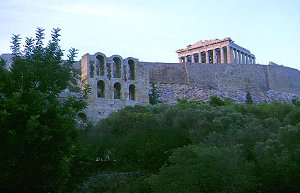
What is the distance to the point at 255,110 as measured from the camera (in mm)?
31828

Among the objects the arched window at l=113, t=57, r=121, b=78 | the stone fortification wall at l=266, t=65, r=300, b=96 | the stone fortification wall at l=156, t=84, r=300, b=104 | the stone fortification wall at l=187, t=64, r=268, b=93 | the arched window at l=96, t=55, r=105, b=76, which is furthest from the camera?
the stone fortification wall at l=266, t=65, r=300, b=96

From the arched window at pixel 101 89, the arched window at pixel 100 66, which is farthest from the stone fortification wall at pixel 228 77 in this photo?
the arched window at pixel 101 89

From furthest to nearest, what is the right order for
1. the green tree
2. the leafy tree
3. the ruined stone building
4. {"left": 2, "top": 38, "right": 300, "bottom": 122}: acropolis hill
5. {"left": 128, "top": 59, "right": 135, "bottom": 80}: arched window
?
{"left": 128, "top": 59, "right": 135, "bottom": 80}: arched window
{"left": 2, "top": 38, "right": 300, "bottom": 122}: acropolis hill
the ruined stone building
the leafy tree
the green tree

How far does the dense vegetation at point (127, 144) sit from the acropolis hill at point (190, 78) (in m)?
5.50

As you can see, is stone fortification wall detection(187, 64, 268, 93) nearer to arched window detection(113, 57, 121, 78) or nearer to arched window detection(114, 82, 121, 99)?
arched window detection(113, 57, 121, 78)

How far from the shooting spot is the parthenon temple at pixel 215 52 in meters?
60.8

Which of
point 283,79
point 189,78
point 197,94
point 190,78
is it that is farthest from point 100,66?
point 283,79

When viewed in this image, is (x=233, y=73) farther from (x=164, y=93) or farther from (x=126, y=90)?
(x=126, y=90)

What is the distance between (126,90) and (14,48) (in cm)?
2353

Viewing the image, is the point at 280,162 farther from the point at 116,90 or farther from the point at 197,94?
the point at 197,94

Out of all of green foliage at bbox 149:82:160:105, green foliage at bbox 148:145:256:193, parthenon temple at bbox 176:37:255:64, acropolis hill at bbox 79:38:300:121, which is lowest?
green foliage at bbox 148:145:256:193

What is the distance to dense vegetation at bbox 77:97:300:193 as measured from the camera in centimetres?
1994

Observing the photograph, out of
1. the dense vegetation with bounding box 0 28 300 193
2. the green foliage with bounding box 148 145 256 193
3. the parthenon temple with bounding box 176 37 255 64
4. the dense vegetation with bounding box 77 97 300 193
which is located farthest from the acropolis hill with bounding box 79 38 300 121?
the green foliage with bounding box 148 145 256 193

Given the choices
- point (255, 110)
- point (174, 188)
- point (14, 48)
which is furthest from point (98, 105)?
point (14, 48)
